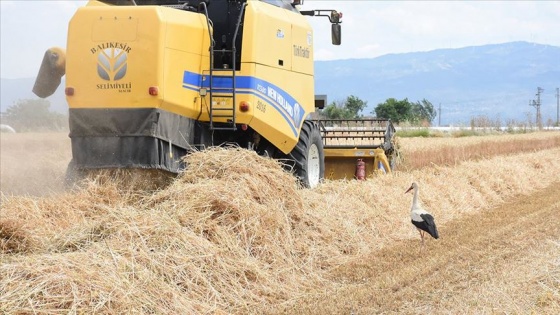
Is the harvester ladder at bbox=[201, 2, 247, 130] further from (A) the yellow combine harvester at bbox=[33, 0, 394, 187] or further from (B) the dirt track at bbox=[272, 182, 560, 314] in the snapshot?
(B) the dirt track at bbox=[272, 182, 560, 314]

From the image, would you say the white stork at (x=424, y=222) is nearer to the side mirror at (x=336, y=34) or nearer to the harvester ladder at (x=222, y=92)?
the harvester ladder at (x=222, y=92)

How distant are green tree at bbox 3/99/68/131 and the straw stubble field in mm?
12095

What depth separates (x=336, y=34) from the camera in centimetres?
1318

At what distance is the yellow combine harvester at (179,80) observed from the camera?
31.7 feet

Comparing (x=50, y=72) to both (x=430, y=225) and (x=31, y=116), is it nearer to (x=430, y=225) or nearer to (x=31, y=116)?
(x=430, y=225)

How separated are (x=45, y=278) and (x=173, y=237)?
5.12 ft

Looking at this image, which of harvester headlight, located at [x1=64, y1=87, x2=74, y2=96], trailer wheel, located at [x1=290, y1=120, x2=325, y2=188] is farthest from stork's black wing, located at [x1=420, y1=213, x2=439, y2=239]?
harvester headlight, located at [x1=64, y1=87, x2=74, y2=96]

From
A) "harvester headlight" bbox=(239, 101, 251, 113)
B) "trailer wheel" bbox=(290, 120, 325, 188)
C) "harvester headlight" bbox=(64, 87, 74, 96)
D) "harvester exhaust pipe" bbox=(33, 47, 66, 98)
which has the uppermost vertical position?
"harvester exhaust pipe" bbox=(33, 47, 66, 98)

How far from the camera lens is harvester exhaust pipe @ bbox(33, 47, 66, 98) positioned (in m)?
11.0

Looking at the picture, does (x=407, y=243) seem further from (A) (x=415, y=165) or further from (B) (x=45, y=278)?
(A) (x=415, y=165)

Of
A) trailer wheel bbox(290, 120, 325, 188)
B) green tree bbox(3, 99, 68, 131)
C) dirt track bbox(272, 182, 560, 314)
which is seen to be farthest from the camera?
green tree bbox(3, 99, 68, 131)

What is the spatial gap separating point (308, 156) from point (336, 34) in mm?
2216

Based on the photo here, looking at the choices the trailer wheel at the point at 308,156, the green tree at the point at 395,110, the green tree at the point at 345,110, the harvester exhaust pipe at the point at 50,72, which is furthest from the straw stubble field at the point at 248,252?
the green tree at the point at 395,110

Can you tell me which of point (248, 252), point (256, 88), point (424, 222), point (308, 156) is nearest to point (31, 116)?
point (308, 156)
